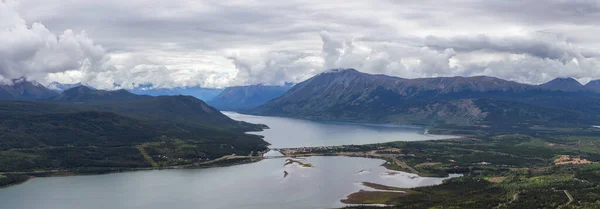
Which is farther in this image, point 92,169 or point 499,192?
point 92,169

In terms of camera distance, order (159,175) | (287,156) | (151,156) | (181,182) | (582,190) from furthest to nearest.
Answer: (287,156) < (151,156) < (159,175) < (181,182) < (582,190)

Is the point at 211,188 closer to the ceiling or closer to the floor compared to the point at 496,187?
closer to the ceiling

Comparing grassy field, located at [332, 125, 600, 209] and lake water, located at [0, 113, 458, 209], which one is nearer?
grassy field, located at [332, 125, 600, 209]

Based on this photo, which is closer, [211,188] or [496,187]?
[496,187]

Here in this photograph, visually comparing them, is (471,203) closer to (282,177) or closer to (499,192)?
(499,192)

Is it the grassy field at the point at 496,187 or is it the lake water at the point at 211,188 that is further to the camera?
the lake water at the point at 211,188

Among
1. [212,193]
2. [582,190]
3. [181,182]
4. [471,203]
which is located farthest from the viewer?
[181,182]

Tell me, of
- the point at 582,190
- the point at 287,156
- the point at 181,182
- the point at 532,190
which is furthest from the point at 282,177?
the point at 582,190

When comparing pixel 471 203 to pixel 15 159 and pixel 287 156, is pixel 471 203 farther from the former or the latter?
pixel 15 159
